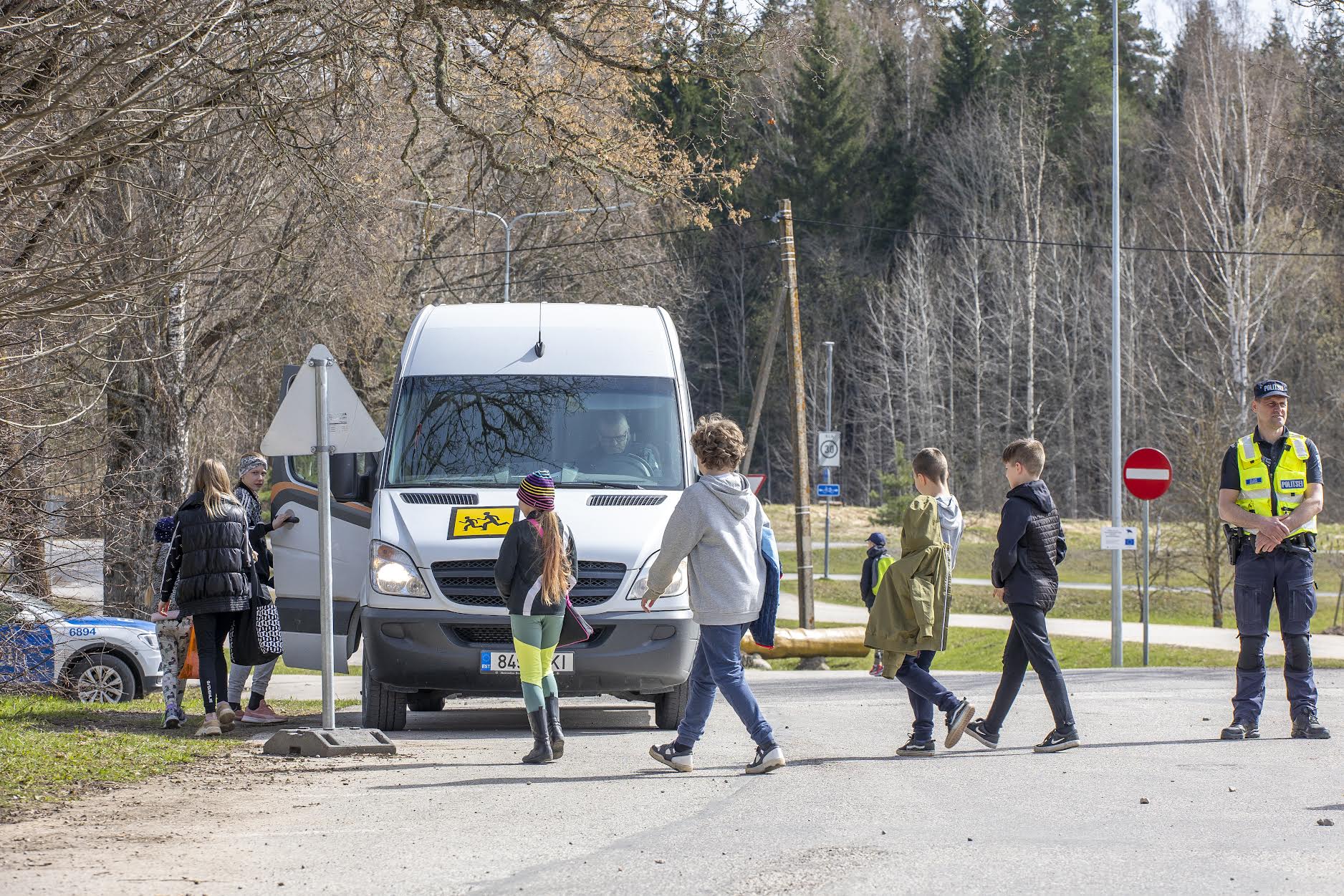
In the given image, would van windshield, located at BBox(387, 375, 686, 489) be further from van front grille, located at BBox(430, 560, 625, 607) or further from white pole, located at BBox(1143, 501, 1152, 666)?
white pole, located at BBox(1143, 501, 1152, 666)

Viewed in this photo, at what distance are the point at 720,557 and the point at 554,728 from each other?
1.56 m

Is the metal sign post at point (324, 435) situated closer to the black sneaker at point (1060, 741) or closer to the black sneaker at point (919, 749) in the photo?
the black sneaker at point (919, 749)

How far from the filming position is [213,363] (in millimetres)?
23391

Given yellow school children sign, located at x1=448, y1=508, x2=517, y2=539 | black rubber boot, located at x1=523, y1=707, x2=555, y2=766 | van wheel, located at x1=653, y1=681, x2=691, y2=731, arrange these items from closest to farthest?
1. black rubber boot, located at x1=523, y1=707, x2=555, y2=766
2. yellow school children sign, located at x1=448, y1=508, x2=517, y2=539
3. van wheel, located at x1=653, y1=681, x2=691, y2=731

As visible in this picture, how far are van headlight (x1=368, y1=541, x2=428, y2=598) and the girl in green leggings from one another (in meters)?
1.14

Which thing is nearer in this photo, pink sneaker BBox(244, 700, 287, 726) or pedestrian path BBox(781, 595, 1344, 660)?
pink sneaker BBox(244, 700, 287, 726)

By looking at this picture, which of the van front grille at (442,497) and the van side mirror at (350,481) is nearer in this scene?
the van front grille at (442,497)

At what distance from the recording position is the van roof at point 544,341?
11.2 meters

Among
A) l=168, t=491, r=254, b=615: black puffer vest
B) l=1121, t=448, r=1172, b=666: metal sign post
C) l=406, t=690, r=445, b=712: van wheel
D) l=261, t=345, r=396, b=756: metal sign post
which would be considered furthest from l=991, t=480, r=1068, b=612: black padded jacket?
l=1121, t=448, r=1172, b=666: metal sign post

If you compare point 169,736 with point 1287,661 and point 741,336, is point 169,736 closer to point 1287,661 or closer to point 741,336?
point 1287,661

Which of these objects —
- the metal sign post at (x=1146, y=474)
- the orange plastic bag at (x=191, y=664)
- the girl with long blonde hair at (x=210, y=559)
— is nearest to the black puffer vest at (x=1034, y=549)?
the girl with long blonde hair at (x=210, y=559)

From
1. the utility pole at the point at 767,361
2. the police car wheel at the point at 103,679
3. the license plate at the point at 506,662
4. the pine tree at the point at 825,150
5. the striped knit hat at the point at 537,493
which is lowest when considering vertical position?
the police car wheel at the point at 103,679

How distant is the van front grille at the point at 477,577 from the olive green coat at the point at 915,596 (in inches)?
67.2

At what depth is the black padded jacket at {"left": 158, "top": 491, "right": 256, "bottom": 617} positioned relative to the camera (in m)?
10.4
